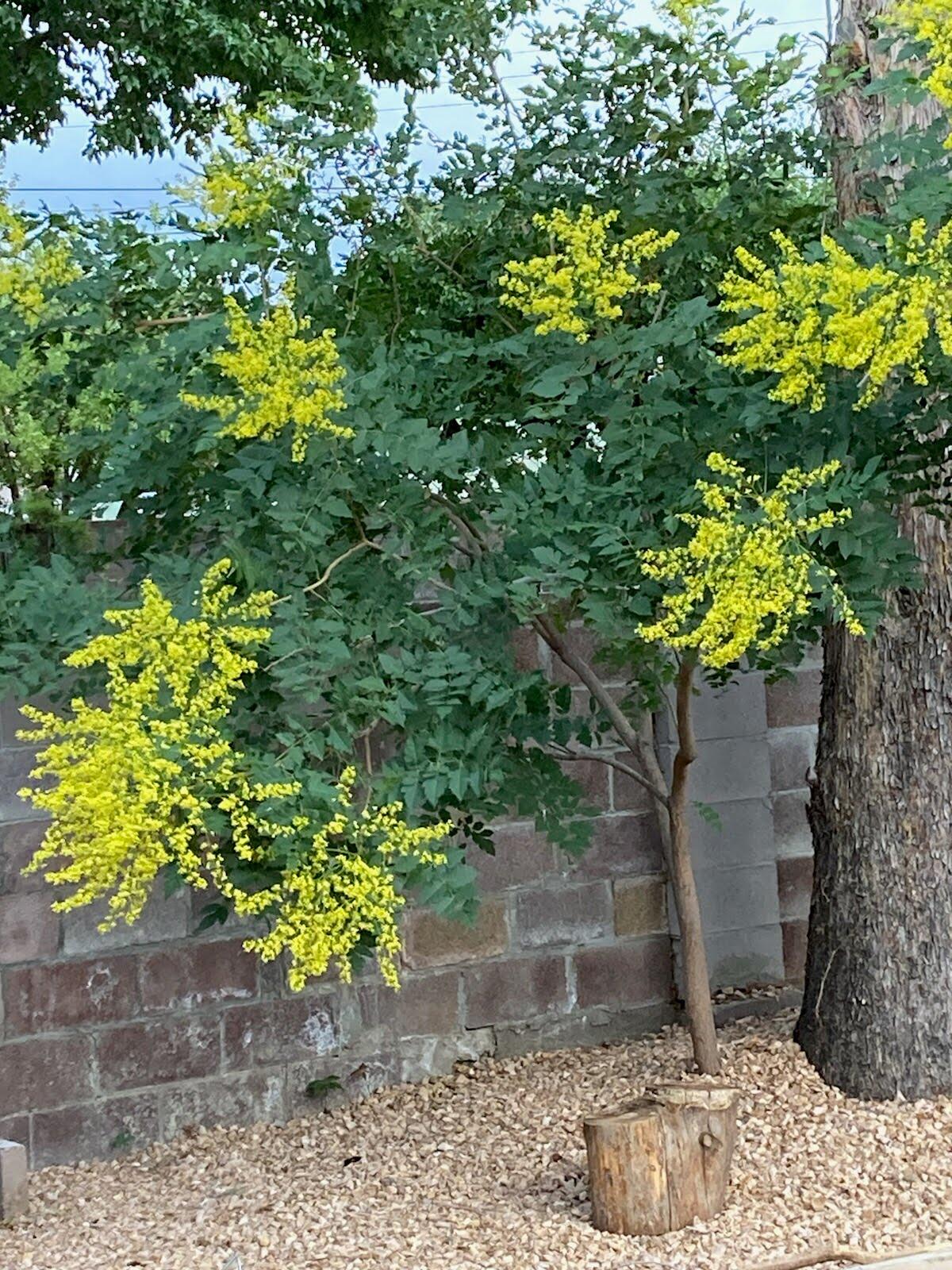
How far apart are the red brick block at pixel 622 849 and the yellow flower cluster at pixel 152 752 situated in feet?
6.99

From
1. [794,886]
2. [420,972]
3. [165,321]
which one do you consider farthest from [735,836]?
[165,321]

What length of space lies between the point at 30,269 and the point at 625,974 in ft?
9.33

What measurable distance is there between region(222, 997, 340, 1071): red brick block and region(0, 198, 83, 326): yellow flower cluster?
211cm

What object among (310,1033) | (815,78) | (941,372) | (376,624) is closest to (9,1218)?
(310,1033)

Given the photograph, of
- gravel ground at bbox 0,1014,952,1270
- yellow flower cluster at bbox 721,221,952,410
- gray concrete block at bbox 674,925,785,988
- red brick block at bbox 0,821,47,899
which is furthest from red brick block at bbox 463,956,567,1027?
yellow flower cluster at bbox 721,221,952,410

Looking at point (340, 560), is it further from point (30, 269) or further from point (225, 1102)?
point (225, 1102)

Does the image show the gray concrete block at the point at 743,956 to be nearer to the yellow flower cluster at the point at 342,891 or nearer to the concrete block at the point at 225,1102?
the concrete block at the point at 225,1102

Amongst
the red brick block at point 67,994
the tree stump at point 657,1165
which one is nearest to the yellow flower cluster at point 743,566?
the tree stump at point 657,1165

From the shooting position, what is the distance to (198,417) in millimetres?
3629

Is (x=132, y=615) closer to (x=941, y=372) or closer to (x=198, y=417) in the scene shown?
(x=198, y=417)

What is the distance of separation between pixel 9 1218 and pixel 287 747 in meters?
1.62

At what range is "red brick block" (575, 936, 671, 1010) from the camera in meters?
5.07

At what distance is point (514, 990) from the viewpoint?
4969mm

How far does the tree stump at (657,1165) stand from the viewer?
339 cm
